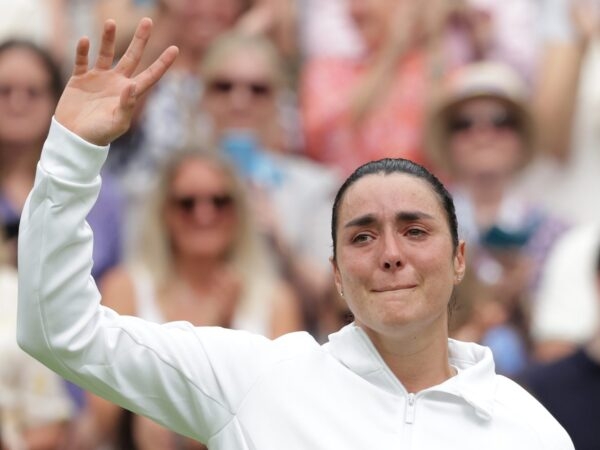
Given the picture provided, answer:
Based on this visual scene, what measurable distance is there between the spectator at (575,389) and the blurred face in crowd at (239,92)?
2070mm

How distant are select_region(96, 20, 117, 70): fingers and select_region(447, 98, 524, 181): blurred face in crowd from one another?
14.6 ft

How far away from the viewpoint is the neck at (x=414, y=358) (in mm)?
3711

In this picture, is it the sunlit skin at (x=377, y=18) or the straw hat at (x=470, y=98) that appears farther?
the sunlit skin at (x=377, y=18)

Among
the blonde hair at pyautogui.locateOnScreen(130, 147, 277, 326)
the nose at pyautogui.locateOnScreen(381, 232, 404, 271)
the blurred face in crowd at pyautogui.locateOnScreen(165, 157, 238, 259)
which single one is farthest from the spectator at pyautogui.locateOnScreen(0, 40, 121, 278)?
the nose at pyautogui.locateOnScreen(381, 232, 404, 271)

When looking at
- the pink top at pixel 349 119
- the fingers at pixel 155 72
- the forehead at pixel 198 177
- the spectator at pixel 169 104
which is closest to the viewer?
the fingers at pixel 155 72

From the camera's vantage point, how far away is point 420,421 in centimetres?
361

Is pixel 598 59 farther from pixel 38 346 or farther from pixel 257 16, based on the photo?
pixel 38 346

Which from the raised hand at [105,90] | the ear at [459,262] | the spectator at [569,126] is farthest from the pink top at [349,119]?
the raised hand at [105,90]

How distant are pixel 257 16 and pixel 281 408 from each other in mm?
4905

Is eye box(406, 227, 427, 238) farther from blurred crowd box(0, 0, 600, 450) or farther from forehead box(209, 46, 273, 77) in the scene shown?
forehead box(209, 46, 273, 77)

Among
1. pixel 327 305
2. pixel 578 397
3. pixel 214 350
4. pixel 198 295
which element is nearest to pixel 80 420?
pixel 198 295

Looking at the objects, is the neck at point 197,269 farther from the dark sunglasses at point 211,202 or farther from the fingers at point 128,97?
the fingers at point 128,97

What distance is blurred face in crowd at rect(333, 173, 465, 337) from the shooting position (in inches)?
141

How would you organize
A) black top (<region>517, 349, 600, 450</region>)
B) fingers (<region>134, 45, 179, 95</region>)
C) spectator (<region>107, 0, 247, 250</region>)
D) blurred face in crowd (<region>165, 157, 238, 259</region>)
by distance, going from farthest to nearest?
1. spectator (<region>107, 0, 247, 250</region>)
2. blurred face in crowd (<region>165, 157, 238, 259</region>)
3. black top (<region>517, 349, 600, 450</region>)
4. fingers (<region>134, 45, 179, 95</region>)
